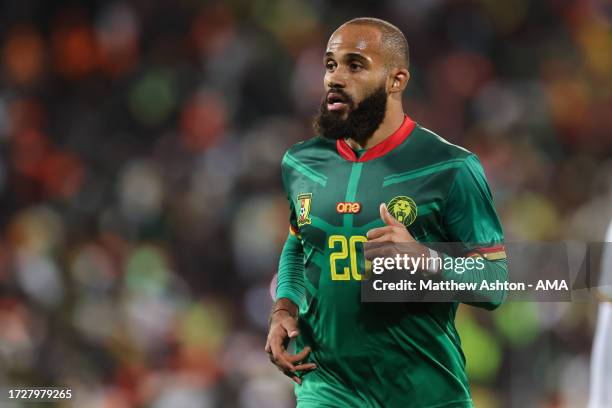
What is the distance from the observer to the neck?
2.91m

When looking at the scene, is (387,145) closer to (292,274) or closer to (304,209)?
(304,209)

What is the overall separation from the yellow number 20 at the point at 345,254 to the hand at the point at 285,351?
0.69ft

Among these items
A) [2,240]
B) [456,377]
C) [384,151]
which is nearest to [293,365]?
[456,377]

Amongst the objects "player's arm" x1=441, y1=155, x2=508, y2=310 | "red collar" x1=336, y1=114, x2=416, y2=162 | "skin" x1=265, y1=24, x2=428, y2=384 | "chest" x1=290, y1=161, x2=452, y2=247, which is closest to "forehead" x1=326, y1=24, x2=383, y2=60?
"skin" x1=265, y1=24, x2=428, y2=384

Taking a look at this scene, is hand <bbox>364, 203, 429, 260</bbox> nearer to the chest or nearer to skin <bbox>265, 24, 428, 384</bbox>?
the chest

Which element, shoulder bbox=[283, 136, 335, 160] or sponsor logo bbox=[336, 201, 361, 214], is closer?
sponsor logo bbox=[336, 201, 361, 214]

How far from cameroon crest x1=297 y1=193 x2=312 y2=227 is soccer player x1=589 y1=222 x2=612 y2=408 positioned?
1202 millimetres

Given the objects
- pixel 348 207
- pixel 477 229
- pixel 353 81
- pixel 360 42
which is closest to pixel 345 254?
pixel 348 207

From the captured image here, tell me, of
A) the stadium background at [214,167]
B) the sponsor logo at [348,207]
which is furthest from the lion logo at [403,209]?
the stadium background at [214,167]

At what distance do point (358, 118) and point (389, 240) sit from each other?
1.87 ft

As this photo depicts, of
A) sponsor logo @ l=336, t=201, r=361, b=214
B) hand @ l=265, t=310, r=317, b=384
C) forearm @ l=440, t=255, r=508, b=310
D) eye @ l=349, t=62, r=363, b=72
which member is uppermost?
eye @ l=349, t=62, r=363, b=72

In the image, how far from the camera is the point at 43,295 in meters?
6.69

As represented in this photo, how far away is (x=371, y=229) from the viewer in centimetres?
264

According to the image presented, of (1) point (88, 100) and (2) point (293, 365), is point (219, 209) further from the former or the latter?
(2) point (293, 365)
